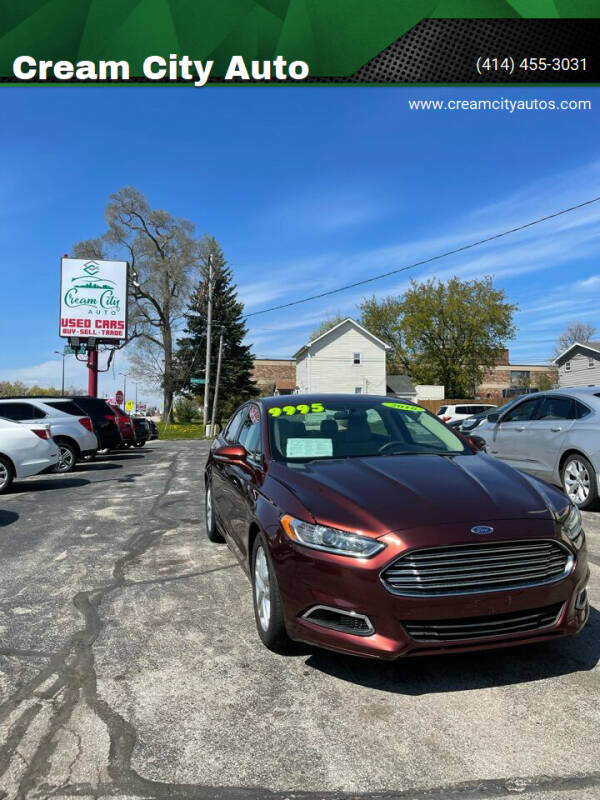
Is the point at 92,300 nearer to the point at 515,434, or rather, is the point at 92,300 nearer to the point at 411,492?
the point at 515,434

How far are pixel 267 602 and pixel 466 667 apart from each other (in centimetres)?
114

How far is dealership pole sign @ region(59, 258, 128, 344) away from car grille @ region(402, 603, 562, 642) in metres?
31.7

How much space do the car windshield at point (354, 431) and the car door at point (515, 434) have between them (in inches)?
157

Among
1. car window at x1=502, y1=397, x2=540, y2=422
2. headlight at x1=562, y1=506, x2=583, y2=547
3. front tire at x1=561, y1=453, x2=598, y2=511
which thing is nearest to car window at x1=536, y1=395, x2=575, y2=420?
car window at x1=502, y1=397, x2=540, y2=422

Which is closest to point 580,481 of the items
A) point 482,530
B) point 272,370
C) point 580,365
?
point 482,530

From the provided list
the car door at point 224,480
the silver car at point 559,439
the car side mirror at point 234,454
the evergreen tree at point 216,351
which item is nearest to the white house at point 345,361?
the evergreen tree at point 216,351

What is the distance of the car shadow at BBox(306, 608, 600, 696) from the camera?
9.80 ft

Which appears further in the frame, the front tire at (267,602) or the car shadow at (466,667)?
the front tire at (267,602)

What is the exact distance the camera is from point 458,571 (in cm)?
278

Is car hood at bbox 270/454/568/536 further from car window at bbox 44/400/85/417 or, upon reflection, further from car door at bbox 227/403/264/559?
car window at bbox 44/400/85/417

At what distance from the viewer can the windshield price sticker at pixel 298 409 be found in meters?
4.59

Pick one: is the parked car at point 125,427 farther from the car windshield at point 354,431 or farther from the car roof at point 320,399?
the car windshield at point 354,431

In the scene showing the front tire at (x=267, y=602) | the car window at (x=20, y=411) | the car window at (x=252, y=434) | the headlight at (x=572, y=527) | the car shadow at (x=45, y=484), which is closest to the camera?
the headlight at (x=572, y=527)

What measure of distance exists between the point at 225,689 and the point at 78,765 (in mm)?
828
